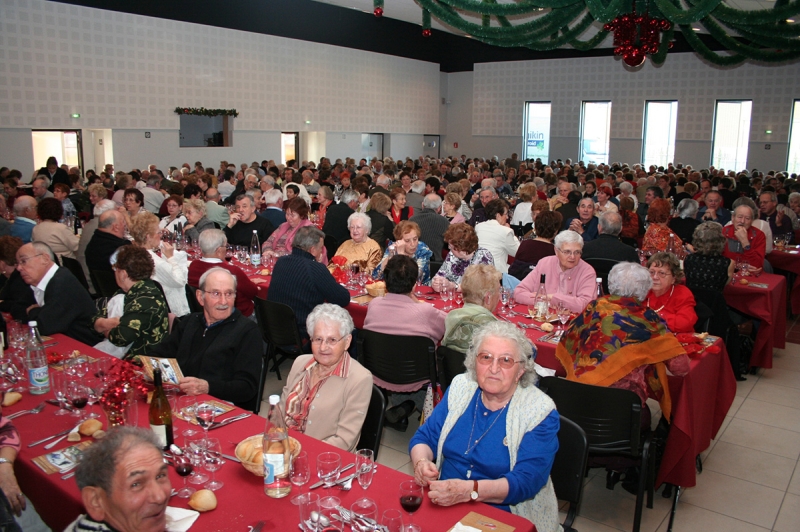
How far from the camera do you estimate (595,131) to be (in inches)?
877

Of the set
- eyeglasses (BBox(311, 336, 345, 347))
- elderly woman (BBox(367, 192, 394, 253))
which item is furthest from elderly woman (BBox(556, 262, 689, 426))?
elderly woman (BBox(367, 192, 394, 253))

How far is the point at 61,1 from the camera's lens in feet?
46.6

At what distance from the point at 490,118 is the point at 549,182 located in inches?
496

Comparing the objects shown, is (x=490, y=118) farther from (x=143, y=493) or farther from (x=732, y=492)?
(x=143, y=493)

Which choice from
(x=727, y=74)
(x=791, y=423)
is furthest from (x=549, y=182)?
(x=727, y=74)

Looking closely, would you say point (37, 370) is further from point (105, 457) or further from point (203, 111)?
point (203, 111)

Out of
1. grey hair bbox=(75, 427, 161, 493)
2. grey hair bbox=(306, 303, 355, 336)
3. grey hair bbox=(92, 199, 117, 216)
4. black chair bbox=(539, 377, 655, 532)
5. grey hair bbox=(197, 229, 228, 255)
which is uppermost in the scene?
grey hair bbox=(92, 199, 117, 216)

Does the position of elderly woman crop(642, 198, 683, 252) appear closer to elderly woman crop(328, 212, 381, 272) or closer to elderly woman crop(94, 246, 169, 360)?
elderly woman crop(328, 212, 381, 272)

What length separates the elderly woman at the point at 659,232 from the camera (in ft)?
22.7

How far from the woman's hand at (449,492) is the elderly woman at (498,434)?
0.08 metres

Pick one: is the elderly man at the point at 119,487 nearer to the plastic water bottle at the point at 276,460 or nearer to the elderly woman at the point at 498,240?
the plastic water bottle at the point at 276,460

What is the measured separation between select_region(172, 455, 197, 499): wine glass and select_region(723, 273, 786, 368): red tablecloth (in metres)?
5.09

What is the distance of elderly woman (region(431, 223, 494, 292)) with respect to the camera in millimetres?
5281

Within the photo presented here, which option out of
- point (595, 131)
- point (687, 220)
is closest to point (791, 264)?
point (687, 220)
